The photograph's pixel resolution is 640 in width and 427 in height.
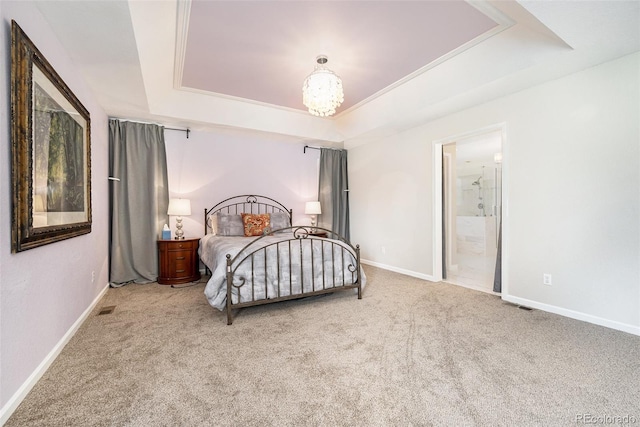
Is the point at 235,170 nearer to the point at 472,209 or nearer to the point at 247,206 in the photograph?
the point at 247,206

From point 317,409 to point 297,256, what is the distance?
167cm

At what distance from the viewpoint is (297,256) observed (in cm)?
303

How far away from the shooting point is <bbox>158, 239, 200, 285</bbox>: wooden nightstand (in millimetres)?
3941

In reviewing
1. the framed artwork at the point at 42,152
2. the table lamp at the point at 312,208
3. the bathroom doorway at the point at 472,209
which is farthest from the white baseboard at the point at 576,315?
the framed artwork at the point at 42,152

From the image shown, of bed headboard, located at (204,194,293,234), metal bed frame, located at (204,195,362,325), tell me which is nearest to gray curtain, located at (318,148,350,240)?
bed headboard, located at (204,194,293,234)

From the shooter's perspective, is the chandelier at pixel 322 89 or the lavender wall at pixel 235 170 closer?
the chandelier at pixel 322 89

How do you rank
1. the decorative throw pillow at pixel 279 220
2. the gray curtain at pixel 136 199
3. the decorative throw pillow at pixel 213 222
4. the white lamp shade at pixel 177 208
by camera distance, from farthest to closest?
the decorative throw pillow at pixel 279 220 < the decorative throw pillow at pixel 213 222 < the white lamp shade at pixel 177 208 < the gray curtain at pixel 136 199

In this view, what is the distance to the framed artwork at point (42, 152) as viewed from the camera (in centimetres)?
151

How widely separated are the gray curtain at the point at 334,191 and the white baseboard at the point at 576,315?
10.2 feet

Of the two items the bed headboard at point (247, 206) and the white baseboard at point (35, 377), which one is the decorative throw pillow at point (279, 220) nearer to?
the bed headboard at point (247, 206)

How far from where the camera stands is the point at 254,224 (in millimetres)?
4371

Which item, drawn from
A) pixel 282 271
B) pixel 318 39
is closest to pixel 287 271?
pixel 282 271

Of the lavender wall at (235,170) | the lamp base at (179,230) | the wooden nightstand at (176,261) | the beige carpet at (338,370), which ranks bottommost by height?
the beige carpet at (338,370)

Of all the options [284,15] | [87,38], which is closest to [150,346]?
[87,38]
